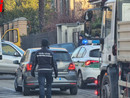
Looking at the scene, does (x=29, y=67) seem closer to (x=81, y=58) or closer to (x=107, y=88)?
(x=81, y=58)

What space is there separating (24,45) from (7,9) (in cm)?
1493

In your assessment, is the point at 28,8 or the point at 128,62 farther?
the point at 28,8

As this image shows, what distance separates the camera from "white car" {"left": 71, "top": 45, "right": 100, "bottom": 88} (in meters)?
17.1

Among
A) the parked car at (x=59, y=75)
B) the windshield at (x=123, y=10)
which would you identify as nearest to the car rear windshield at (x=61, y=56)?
the parked car at (x=59, y=75)

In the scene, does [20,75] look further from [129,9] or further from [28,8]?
[28,8]

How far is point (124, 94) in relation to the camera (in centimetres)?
965

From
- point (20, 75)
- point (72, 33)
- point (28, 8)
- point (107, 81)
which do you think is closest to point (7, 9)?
point (28, 8)

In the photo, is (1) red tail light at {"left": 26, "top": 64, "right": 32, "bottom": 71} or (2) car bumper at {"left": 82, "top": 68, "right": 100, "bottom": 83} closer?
(1) red tail light at {"left": 26, "top": 64, "right": 32, "bottom": 71}

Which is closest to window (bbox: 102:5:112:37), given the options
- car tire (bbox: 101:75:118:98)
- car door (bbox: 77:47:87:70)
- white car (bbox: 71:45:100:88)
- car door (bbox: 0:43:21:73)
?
car tire (bbox: 101:75:118:98)

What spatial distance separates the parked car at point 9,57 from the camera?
22.4m

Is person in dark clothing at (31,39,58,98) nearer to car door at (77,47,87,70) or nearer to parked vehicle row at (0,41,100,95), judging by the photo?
parked vehicle row at (0,41,100,95)

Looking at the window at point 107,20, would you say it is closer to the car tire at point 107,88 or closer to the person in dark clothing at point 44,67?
the car tire at point 107,88

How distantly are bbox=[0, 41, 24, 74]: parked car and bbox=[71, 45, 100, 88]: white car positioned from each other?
5.44 m

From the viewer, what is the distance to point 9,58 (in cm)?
2261
